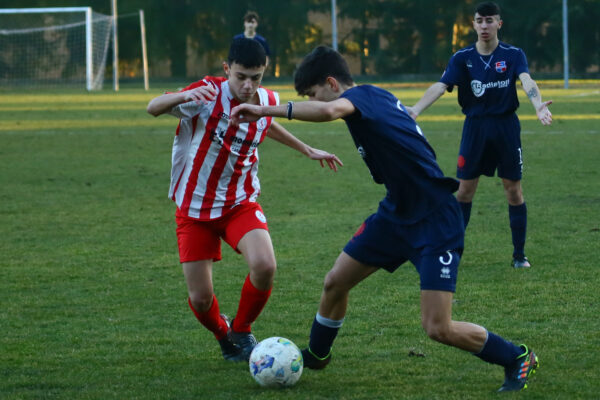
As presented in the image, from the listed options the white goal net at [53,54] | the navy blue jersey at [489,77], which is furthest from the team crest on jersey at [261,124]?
the white goal net at [53,54]

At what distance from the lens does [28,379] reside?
4.53 m

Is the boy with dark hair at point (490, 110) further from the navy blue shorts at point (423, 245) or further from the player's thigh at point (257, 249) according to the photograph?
the navy blue shorts at point (423, 245)

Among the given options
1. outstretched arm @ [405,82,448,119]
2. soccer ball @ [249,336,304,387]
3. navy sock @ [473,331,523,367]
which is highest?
outstretched arm @ [405,82,448,119]

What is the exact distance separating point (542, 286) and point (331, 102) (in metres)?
3.07

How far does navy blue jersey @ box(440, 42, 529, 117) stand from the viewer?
7.24m

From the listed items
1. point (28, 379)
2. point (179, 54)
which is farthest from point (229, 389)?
point (179, 54)

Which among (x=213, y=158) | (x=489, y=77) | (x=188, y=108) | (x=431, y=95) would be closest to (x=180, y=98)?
(x=188, y=108)

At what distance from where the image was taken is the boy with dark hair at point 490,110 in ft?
23.6

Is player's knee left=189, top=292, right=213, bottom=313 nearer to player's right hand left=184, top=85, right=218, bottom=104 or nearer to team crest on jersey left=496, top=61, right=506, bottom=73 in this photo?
player's right hand left=184, top=85, right=218, bottom=104

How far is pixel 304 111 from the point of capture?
12.6 feet

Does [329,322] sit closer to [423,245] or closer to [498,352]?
[423,245]

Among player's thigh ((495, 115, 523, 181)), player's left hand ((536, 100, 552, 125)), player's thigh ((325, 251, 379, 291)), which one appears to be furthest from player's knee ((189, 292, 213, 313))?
player's thigh ((495, 115, 523, 181))

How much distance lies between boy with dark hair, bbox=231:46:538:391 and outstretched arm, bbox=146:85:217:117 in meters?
0.57

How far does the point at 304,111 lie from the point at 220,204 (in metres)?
1.24
